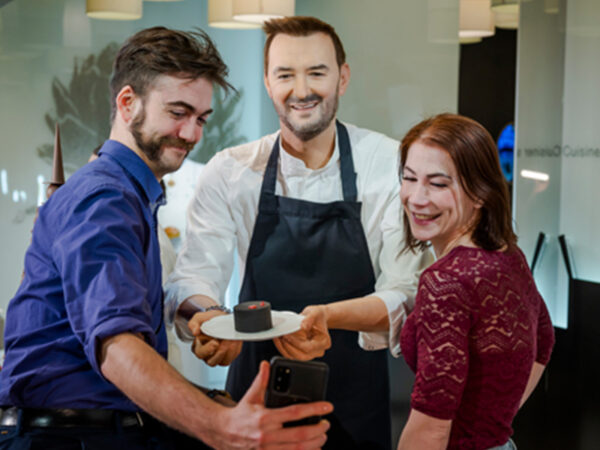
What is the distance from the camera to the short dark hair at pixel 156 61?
159cm

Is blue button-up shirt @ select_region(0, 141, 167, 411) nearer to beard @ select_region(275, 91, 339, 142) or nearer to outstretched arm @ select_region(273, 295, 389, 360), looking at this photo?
outstretched arm @ select_region(273, 295, 389, 360)

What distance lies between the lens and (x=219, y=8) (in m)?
2.90

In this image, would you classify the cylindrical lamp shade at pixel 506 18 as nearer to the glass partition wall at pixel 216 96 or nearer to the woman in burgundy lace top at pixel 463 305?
the glass partition wall at pixel 216 96

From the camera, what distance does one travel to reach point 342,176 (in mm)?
2172

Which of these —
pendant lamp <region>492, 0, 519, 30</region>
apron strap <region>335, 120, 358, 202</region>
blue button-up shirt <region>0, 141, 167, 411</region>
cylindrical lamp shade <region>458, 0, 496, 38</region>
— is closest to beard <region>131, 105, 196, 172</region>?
blue button-up shirt <region>0, 141, 167, 411</region>

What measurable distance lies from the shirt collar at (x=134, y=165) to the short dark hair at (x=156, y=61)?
0.46ft

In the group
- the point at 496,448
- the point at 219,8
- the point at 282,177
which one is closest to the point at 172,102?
the point at 282,177

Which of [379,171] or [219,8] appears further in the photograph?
[219,8]

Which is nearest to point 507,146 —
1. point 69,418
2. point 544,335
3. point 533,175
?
point 533,175

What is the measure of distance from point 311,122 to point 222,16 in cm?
98

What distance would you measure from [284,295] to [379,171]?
0.48 metres

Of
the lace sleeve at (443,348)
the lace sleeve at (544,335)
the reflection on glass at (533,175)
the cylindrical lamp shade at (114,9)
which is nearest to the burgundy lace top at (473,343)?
the lace sleeve at (443,348)

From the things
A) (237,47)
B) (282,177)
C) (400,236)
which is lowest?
(400,236)

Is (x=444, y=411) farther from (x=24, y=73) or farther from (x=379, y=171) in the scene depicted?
(x=24, y=73)
